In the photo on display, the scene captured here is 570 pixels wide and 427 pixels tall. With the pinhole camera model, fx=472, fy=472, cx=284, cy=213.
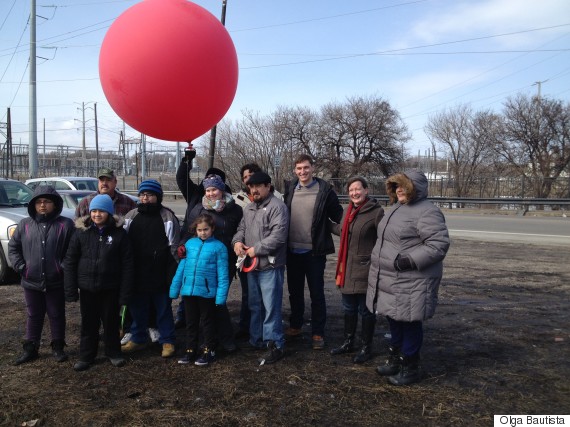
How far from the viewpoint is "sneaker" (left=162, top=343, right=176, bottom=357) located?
14.6 ft

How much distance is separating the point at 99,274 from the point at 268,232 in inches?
61.2

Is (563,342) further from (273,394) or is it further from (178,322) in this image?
(178,322)

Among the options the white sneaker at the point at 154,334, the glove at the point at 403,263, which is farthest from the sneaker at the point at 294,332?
the glove at the point at 403,263

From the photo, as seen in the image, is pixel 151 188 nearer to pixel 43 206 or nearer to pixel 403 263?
pixel 43 206

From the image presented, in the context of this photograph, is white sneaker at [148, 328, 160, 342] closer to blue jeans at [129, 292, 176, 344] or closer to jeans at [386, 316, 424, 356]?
blue jeans at [129, 292, 176, 344]

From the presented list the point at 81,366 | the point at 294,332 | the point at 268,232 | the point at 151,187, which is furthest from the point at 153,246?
the point at 294,332

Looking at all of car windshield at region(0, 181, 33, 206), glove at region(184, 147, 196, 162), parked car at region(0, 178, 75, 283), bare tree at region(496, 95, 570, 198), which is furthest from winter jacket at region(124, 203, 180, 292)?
bare tree at region(496, 95, 570, 198)

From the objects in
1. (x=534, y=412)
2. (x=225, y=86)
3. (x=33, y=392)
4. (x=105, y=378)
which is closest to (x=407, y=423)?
(x=534, y=412)

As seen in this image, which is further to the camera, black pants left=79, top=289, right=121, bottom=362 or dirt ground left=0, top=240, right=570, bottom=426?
black pants left=79, top=289, right=121, bottom=362

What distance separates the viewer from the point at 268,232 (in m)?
4.48

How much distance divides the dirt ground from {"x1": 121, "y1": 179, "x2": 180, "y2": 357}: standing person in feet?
1.08

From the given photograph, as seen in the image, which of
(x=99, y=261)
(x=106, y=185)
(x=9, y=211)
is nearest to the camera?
(x=99, y=261)

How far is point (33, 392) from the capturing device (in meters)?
3.70

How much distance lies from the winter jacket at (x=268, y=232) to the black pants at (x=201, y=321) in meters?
0.59
